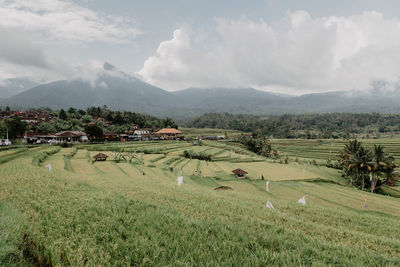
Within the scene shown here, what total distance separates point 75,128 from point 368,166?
86653mm

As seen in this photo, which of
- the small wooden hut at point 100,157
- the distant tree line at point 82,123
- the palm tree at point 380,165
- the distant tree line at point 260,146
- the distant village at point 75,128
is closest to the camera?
the small wooden hut at point 100,157

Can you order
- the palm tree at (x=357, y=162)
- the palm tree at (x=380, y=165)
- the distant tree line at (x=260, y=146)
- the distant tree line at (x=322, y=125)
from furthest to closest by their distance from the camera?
the distant tree line at (x=322, y=125)
the distant tree line at (x=260, y=146)
the palm tree at (x=357, y=162)
the palm tree at (x=380, y=165)

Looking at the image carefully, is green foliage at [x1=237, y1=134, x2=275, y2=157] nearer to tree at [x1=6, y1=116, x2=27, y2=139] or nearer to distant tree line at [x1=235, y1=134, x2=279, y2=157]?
distant tree line at [x1=235, y1=134, x2=279, y2=157]

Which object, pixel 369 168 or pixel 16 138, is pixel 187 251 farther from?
pixel 16 138

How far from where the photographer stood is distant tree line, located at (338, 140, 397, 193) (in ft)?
105

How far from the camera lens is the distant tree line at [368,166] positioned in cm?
3200

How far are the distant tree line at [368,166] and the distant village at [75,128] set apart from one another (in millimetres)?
60746

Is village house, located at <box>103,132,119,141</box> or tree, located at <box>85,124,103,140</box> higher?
tree, located at <box>85,124,103,140</box>

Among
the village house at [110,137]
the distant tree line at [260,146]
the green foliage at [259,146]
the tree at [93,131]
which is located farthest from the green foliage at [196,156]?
the village house at [110,137]

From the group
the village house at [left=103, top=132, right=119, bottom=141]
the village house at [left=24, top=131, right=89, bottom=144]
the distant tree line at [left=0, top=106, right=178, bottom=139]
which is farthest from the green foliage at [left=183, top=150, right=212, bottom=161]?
the village house at [left=24, top=131, right=89, bottom=144]

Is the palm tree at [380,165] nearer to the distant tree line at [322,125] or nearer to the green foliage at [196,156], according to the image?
the green foliage at [196,156]

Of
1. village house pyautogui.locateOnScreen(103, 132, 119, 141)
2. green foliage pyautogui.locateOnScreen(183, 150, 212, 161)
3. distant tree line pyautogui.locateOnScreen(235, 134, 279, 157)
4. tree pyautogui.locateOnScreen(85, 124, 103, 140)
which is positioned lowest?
distant tree line pyautogui.locateOnScreen(235, 134, 279, 157)

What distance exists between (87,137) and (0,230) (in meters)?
74.8

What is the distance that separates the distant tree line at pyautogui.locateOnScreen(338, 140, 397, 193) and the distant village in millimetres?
60746
